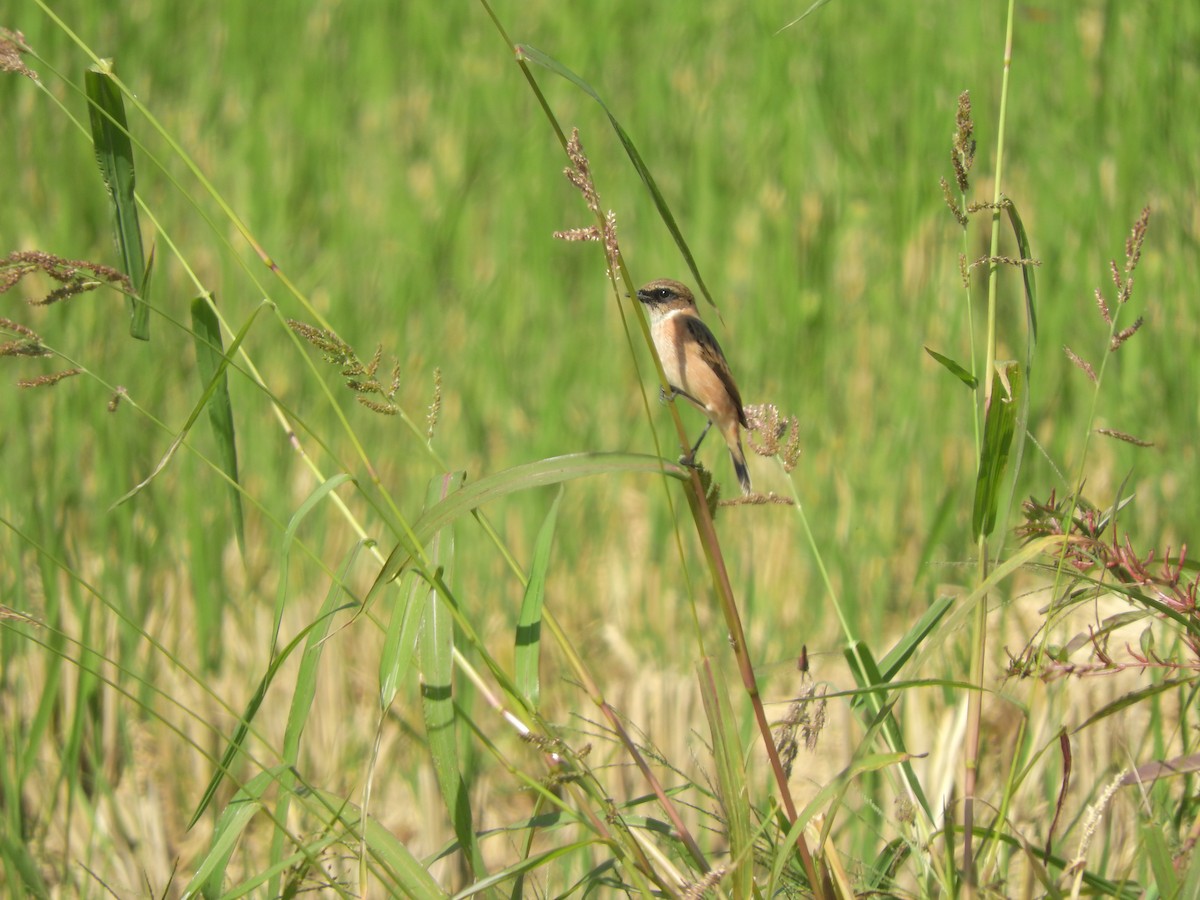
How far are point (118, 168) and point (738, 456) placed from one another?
1.99m

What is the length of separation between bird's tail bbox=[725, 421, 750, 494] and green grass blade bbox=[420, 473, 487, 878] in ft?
5.14

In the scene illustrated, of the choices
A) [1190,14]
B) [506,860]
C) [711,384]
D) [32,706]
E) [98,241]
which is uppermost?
[1190,14]

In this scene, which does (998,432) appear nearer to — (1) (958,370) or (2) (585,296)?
(1) (958,370)

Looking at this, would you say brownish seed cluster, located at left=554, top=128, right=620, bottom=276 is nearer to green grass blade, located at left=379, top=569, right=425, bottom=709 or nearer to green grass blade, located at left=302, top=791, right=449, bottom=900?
green grass blade, located at left=379, top=569, right=425, bottom=709

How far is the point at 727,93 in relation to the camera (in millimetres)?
6062

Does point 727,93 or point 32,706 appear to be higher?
point 727,93

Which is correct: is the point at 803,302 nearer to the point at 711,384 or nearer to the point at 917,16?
the point at 711,384

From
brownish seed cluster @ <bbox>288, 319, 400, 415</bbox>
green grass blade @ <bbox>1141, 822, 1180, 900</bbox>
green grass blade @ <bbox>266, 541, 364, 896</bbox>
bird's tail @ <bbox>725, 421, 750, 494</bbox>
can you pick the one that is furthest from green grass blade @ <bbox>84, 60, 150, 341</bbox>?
bird's tail @ <bbox>725, 421, 750, 494</bbox>

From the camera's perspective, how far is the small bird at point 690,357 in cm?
315

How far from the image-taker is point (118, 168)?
6.32ft

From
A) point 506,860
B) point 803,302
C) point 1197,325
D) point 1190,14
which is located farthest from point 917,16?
point 506,860

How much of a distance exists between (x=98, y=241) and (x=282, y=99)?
4.31 feet

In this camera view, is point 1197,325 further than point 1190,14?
No

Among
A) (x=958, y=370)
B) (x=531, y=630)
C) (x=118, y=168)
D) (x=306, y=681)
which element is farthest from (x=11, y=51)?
(x=958, y=370)
